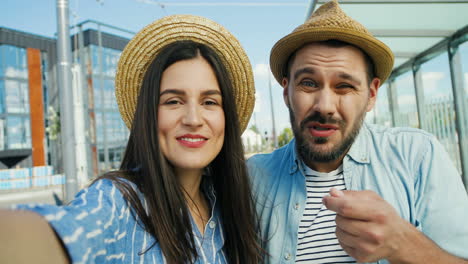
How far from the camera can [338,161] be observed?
6.45 ft

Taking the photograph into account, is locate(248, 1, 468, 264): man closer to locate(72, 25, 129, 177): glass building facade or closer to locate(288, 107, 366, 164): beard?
locate(288, 107, 366, 164): beard

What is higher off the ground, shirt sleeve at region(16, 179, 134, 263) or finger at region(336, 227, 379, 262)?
shirt sleeve at region(16, 179, 134, 263)

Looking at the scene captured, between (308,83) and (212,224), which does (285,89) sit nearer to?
(308,83)

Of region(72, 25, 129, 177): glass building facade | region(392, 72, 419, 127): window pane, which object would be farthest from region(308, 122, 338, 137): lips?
region(72, 25, 129, 177): glass building facade

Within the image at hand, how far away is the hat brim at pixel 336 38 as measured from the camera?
1.83 meters

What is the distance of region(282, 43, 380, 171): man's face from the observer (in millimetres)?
1868

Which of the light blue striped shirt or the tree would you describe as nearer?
the light blue striped shirt

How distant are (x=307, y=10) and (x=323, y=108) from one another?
6.86 ft

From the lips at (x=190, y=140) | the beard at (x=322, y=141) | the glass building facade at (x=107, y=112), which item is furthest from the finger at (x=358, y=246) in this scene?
the glass building facade at (x=107, y=112)

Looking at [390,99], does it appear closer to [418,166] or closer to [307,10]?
[307,10]

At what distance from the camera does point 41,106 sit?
25.8 metres

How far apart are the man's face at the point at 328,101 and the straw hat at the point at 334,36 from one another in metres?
0.06

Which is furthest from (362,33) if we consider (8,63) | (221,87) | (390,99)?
(8,63)

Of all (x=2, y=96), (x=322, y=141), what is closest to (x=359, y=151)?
(x=322, y=141)
